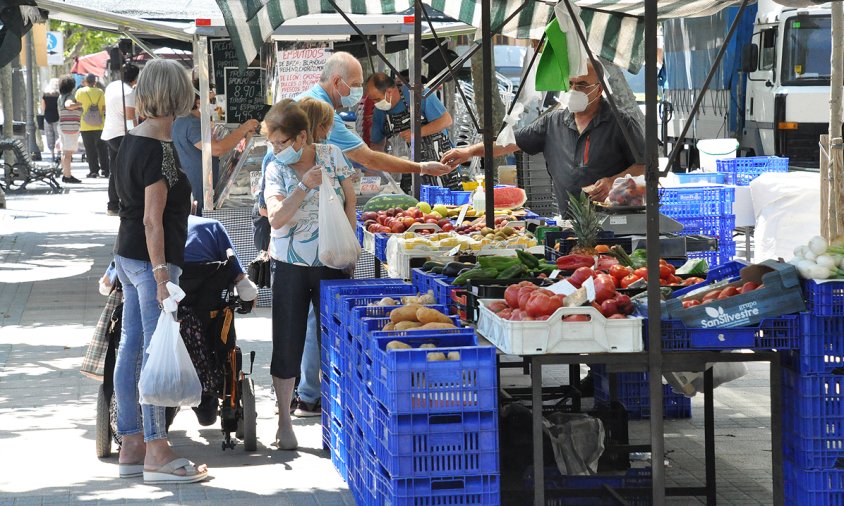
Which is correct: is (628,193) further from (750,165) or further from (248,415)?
(750,165)

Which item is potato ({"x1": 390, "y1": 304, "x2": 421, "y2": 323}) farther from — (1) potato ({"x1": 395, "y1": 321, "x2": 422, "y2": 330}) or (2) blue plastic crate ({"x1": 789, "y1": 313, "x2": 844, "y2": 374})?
(2) blue plastic crate ({"x1": 789, "y1": 313, "x2": 844, "y2": 374})

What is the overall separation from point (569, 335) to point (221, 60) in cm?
995

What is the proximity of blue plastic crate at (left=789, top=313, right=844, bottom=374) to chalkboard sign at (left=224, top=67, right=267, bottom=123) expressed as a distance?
9.80 m

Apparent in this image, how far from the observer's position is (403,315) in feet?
18.6

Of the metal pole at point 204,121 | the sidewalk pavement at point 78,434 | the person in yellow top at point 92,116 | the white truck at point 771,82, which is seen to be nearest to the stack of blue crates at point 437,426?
the sidewalk pavement at point 78,434

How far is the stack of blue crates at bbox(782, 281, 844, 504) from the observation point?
493 cm

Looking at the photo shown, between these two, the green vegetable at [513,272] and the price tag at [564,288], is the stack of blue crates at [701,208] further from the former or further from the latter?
the price tag at [564,288]

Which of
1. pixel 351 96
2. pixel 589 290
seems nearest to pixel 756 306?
pixel 589 290

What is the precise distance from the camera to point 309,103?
721 cm

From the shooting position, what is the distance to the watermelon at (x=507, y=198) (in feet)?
33.2

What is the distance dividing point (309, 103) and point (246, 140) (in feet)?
19.3

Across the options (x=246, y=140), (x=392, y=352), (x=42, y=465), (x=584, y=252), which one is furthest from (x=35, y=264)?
(x=392, y=352)

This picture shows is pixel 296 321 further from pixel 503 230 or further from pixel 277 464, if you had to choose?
pixel 503 230

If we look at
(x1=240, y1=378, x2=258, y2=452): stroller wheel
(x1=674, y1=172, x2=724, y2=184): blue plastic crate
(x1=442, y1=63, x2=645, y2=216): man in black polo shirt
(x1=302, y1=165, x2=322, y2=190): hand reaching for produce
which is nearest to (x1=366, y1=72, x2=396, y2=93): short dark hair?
(x1=674, y1=172, x2=724, y2=184): blue plastic crate
